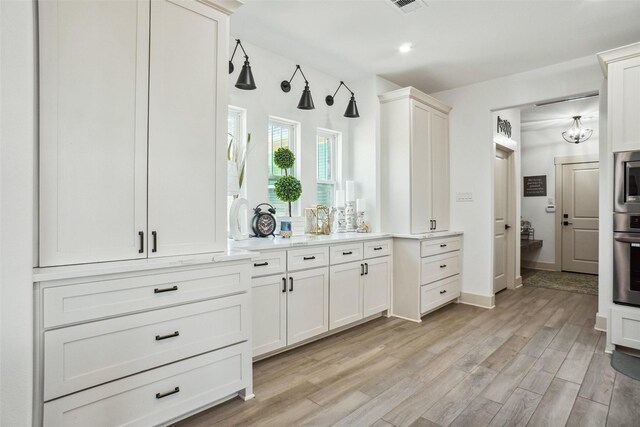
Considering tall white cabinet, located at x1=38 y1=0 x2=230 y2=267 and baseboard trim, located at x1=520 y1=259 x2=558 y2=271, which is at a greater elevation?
tall white cabinet, located at x1=38 y1=0 x2=230 y2=267

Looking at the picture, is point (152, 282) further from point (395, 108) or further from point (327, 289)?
point (395, 108)

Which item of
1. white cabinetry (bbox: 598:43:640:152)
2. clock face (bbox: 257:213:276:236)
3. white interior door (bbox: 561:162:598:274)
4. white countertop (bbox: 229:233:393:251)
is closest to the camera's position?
white countertop (bbox: 229:233:393:251)

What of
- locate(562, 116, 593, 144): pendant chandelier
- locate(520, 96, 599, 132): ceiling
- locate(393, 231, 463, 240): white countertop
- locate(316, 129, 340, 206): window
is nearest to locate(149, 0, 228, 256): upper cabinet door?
locate(316, 129, 340, 206): window

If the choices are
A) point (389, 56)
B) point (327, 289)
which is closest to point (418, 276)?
point (327, 289)

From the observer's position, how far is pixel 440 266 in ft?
13.1

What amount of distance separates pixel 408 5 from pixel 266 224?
209 cm

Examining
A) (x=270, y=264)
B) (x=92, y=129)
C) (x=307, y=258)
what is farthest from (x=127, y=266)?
(x=307, y=258)

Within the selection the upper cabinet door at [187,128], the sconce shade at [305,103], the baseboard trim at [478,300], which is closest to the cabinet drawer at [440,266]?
the baseboard trim at [478,300]

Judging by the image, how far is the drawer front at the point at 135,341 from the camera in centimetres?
152

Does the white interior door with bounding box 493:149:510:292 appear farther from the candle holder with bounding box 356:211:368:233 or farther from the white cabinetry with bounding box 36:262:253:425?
the white cabinetry with bounding box 36:262:253:425

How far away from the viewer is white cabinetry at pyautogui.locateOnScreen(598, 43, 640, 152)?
271cm

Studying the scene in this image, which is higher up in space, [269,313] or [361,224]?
[361,224]

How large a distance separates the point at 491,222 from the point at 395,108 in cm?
179

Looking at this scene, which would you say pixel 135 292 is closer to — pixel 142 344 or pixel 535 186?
pixel 142 344
